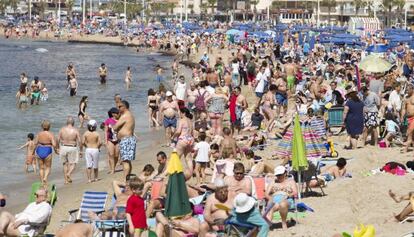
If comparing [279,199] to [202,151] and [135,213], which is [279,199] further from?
[202,151]

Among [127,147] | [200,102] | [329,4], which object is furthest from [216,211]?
[329,4]

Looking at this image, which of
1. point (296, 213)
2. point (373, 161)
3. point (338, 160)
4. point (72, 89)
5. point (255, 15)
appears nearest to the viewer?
point (296, 213)

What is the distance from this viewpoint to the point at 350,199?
12.4 meters

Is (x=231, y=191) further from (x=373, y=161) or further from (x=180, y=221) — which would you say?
(x=373, y=161)

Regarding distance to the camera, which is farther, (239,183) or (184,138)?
(184,138)

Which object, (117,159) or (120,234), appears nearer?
(120,234)

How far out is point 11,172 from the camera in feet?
55.0

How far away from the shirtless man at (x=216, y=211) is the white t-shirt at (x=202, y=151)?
443 cm

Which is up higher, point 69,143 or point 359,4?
point 359,4

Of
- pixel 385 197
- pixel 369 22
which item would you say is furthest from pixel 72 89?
pixel 369 22

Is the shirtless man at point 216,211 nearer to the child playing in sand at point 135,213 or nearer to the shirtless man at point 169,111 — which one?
the child playing in sand at point 135,213

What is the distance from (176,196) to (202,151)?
4280 mm

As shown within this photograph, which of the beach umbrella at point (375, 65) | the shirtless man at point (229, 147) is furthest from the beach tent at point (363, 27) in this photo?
the shirtless man at point (229, 147)

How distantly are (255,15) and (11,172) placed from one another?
99.5 meters
